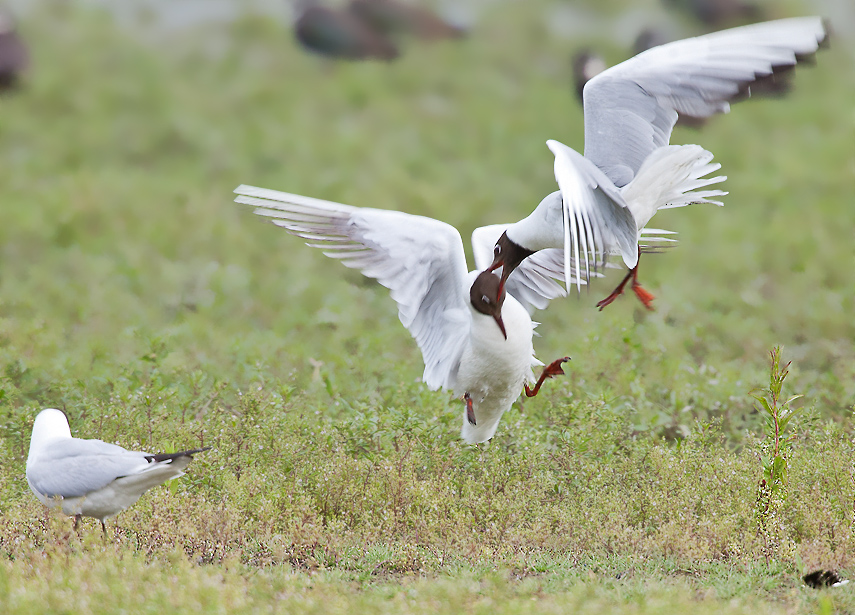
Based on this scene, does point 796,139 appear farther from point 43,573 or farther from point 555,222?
point 43,573

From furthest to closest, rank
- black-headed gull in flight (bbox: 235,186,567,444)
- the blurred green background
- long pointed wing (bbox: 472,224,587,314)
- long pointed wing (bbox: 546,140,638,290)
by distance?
1. the blurred green background
2. long pointed wing (bbox: 472,224,587,314)
3. black-headed gull in flight (bbox: 235,186,567,444)
4. long pointed wing (bbox: 546,140,638,290)

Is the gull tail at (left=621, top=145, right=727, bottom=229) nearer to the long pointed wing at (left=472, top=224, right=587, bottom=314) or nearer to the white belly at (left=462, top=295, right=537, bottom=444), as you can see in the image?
the white belly at (left=462, top=295, right=537, bottom=444)

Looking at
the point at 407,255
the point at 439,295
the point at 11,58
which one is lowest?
the point at 11,58

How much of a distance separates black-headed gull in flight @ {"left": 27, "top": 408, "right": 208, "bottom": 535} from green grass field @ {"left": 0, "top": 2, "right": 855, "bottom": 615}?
0.16 m

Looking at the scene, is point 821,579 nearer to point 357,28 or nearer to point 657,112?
point 657,112

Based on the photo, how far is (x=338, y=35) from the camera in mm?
14250

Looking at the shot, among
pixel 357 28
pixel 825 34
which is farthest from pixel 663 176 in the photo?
pixel 357 28

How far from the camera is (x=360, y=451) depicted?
6.07 m

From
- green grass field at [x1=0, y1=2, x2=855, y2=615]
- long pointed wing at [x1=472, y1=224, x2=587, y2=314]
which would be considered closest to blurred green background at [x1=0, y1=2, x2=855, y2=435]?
green grass field at [x1=0, y1=2, x2=855, y2=615]

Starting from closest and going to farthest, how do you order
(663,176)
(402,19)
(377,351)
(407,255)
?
(663,176)
(407,255)
(377,351)
(402,19)

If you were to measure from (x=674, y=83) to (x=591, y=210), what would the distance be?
3.62 ft

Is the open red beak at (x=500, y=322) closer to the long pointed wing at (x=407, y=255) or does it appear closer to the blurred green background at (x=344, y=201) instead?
the long pointed wing at (x=407, y=255)

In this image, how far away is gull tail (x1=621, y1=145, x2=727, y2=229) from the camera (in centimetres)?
455

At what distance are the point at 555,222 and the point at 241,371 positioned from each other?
11.1ft
